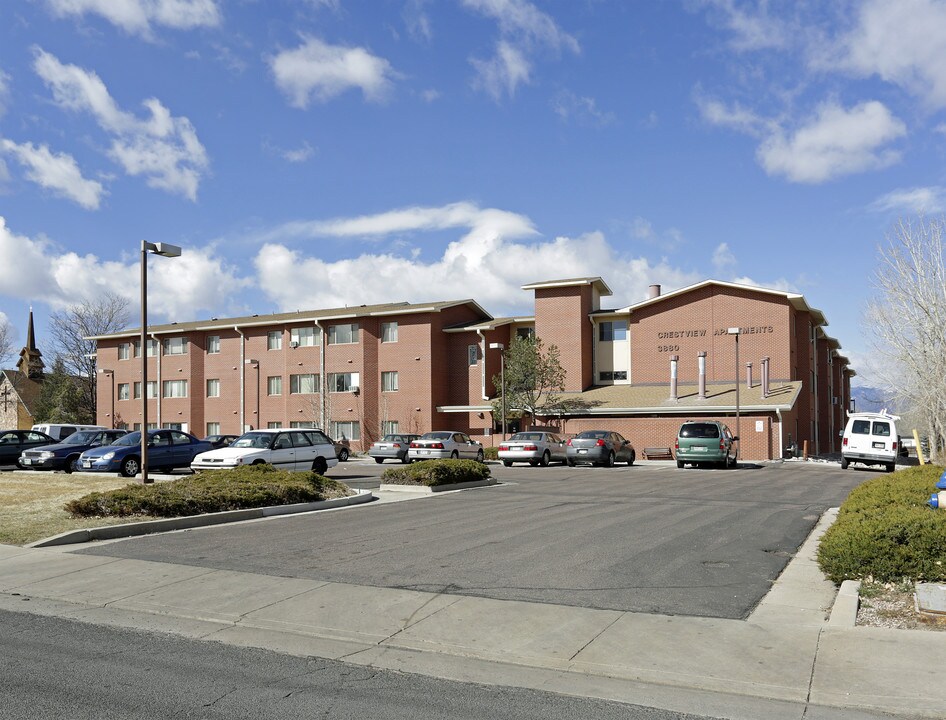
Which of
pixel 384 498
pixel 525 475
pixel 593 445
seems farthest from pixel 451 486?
pixel 593 445

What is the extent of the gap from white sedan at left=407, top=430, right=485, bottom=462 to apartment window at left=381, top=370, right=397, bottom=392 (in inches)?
612

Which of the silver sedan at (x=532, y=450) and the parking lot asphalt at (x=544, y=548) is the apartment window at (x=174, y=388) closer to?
the silver sedan at (x=532, y=450)

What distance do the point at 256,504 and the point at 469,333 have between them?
1435 inches

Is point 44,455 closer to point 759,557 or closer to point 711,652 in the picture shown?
point 759,557

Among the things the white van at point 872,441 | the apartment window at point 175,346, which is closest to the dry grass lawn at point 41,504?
the white van at point 872,441

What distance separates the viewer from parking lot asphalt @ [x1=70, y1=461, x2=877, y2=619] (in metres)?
8.93

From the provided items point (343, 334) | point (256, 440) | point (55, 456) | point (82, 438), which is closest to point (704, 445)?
point (256, 440)

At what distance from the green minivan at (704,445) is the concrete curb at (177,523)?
1834cm

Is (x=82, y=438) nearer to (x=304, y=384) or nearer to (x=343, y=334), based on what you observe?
(x=343, y=334)

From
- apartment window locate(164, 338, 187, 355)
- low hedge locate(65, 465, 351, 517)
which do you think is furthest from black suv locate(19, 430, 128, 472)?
apartment window locate(164, 338, 187, 355)

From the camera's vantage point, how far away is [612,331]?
2003 inches

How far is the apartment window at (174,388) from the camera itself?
59.8m

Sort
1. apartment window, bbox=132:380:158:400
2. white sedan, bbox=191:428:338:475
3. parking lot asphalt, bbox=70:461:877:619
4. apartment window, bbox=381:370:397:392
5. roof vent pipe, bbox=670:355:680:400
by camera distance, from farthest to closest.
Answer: apartment window, bbox=132:380:158:400
apartment window, bbox=381:370:397:392
roof vent pipe, bbox=670:355:680:400
white sedan, bbox=191:428:338:475
parking lot asphalt, bbox=70:461:877:619

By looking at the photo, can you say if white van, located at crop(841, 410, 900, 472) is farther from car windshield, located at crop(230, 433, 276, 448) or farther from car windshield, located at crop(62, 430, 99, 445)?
car windshield, located at crop(62, 430, 99, 445)
